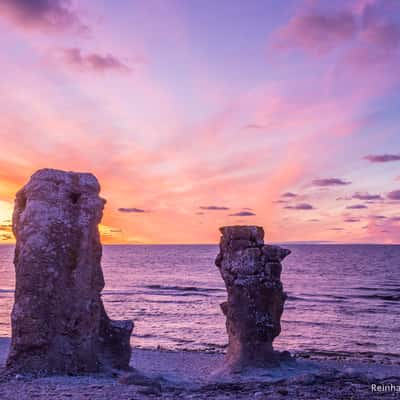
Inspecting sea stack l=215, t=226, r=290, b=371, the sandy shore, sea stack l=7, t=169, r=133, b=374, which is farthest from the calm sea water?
sea stack l=7, t=169, r=133, b=374

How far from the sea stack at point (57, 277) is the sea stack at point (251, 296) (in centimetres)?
528

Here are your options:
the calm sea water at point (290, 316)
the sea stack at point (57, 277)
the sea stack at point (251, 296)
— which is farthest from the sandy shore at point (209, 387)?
the calm sea water at point (290, 316)

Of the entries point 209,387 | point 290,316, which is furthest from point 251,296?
point 290,316

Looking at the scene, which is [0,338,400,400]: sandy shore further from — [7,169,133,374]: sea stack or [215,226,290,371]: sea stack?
[215,226,290,371]: sea stack

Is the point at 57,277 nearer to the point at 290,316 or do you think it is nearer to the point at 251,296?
the point at 251,296

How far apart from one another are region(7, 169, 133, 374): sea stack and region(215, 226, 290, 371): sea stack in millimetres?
5276

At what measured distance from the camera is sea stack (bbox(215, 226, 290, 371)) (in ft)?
57.7

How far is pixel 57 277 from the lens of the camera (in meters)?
13.2

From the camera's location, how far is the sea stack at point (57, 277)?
13.0 meters

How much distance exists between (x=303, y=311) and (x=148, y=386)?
27813mm

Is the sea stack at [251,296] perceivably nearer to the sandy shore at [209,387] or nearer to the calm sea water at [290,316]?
the sandy shore at [209,387]

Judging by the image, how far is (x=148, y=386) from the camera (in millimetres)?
12203

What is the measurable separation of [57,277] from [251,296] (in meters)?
7.05

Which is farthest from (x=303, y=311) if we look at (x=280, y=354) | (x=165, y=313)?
(x=280, y=354)
